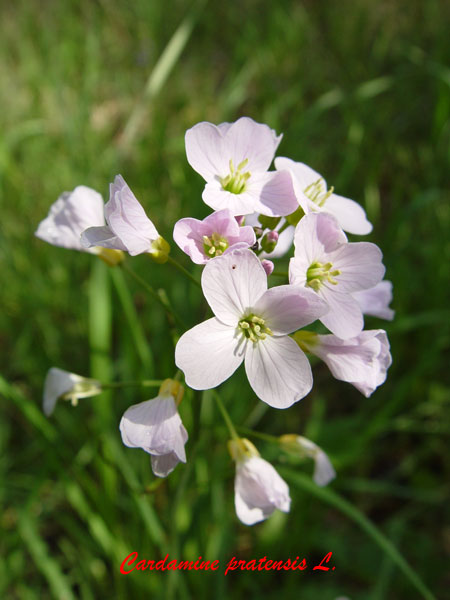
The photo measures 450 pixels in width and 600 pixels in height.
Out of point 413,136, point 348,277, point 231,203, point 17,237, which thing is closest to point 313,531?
point 348,277

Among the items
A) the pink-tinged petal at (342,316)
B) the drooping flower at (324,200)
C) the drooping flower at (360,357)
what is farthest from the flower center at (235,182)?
the drooping flower at (360,357)

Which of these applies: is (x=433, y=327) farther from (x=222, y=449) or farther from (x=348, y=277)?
(x=348, y=277)

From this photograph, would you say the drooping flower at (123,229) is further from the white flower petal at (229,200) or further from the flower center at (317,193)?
the flower center at (317,193)

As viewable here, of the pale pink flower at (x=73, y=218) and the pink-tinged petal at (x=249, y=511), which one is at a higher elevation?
the pale pink flower at (x=73, y=218)

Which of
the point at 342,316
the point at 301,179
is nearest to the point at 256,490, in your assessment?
the point at 342,316

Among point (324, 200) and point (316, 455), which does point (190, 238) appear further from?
point (316, 455)

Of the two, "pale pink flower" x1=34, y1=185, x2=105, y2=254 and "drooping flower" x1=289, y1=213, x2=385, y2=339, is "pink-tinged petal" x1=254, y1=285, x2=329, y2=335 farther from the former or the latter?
"pale pink flower" x1=34, y1=185, x2=105, y2=254
